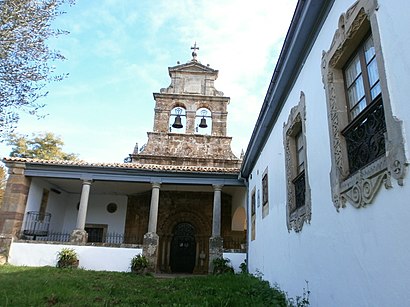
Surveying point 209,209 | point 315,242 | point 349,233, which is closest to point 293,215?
point 315,242

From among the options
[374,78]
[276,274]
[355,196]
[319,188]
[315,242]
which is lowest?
[276,274]

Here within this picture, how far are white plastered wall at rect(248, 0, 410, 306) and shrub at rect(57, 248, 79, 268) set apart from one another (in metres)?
6.86

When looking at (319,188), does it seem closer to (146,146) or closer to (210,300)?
(210,300)

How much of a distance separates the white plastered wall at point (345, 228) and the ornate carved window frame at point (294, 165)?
133mm

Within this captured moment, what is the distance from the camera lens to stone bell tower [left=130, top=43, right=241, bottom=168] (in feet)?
50.8

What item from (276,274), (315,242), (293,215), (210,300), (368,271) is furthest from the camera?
(276,274)

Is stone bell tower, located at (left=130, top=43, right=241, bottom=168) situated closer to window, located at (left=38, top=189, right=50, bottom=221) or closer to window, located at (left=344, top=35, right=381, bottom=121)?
window, located at (left=38, top=189, right=50, bottom=221)

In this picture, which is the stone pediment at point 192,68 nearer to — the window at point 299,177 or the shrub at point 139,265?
the shrub at point 139,265

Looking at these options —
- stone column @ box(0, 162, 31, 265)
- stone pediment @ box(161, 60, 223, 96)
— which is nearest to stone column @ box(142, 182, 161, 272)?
stone column @ box(0, 162, 31, 265)

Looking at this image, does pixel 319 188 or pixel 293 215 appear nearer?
pixel 319 188

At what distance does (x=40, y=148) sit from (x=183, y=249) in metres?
17.3

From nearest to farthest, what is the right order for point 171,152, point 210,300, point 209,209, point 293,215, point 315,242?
1. point 315,242
2. point 293,215
3. point 210,300
4. point 209,209
5. point 171,152

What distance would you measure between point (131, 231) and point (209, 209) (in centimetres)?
357

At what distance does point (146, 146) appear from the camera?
15.7 meters
